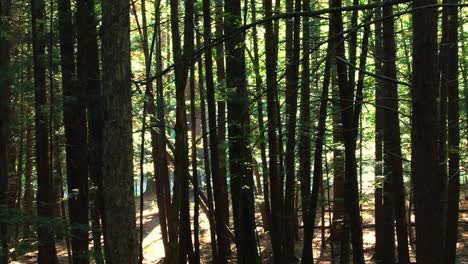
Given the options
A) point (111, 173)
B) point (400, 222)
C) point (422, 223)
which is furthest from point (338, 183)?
point (422, 223)

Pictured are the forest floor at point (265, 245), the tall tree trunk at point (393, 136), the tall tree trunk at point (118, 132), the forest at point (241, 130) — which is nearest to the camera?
the forest at point (241, 130)

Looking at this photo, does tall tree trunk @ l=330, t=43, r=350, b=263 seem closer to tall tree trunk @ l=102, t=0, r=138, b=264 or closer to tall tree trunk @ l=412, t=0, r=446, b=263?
tall tree trunk @ l=412, t=0, r=446, b=263

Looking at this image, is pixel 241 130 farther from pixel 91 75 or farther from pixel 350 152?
pixel 91 75

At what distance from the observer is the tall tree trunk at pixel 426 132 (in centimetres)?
371

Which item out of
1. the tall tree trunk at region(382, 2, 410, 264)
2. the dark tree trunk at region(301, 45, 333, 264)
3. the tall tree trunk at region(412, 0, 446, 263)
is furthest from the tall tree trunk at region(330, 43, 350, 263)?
the tall tree trunk at region(412, 0, 446, 263)

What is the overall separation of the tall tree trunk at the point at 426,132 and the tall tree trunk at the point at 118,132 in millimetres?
4583

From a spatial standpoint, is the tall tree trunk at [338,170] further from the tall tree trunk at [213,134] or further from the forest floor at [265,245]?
the tall tree trunk at [213,134]

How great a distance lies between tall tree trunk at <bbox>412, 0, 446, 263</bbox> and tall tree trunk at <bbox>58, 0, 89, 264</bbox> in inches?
311

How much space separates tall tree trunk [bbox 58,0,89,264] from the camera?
1048cm

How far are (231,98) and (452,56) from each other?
524cm

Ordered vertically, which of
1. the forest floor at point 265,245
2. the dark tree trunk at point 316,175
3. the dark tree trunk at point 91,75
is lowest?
the forest floor at point 265,245

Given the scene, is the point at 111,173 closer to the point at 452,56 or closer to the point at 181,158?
the point at 181,158

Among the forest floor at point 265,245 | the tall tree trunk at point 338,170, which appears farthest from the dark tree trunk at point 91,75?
the tall tree trunk at point 338,170

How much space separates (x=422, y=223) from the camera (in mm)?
3822
